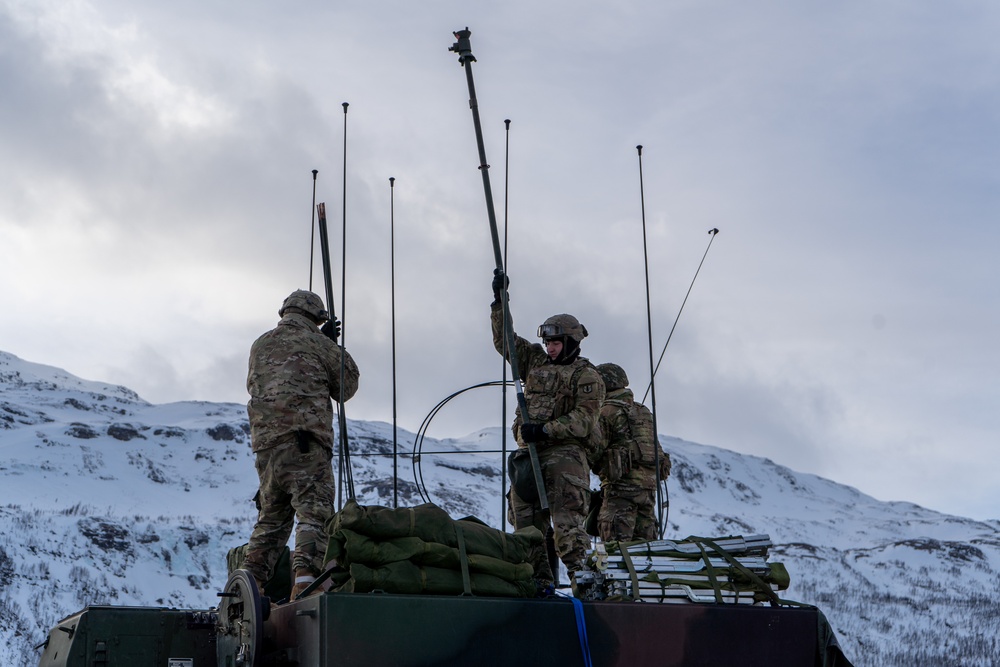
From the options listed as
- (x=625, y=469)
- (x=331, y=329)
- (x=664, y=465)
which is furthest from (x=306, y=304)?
(x=664, y=465)

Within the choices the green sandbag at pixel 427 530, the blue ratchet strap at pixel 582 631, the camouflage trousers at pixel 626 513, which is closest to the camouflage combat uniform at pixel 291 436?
the green sandbag at pixel 427 530

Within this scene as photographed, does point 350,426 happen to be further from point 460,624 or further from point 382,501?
point 460,624

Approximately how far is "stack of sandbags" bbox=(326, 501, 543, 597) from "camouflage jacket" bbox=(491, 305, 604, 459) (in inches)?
100.0

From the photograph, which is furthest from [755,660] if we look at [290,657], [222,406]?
[222,406]

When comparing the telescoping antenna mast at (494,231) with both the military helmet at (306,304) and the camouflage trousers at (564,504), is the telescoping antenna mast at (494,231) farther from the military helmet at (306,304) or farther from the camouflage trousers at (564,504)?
the military helmet at (306,304)

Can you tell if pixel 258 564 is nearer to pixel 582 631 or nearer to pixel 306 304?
pixel 306 304

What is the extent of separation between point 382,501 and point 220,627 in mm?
36171

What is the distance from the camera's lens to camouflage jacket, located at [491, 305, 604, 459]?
8031 millimetres

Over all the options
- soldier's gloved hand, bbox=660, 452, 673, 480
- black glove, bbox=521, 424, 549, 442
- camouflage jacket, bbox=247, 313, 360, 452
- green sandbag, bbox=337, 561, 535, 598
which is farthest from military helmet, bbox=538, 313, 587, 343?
green sandbag, bbox=337, 561, 535, 598

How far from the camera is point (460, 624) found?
5.00 metres

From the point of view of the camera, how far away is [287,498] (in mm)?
8008

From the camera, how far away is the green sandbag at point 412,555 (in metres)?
5.07

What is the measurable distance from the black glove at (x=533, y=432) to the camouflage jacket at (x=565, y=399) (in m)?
0.04

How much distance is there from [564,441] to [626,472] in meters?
2.55
